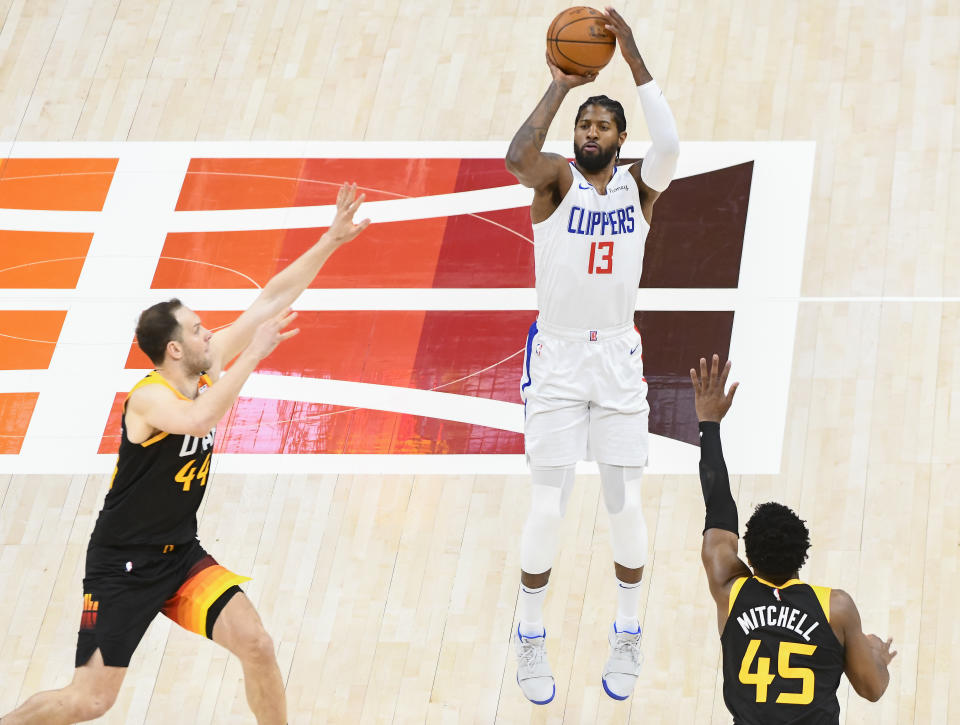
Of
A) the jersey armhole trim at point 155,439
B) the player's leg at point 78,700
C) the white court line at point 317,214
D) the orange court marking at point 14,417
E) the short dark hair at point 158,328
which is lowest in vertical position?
the player's leg at point 78,700

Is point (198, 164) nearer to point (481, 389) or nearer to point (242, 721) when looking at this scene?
point (481, 389)

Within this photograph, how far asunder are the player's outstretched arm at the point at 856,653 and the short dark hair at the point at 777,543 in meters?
0.18

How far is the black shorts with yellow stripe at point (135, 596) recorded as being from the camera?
5867 mm

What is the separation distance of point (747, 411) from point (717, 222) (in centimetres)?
143

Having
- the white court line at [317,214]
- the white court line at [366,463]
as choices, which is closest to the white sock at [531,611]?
the white court line at [366,463]

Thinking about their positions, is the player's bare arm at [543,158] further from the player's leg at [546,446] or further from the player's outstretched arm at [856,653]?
the player's outstretched arm at [856,653]

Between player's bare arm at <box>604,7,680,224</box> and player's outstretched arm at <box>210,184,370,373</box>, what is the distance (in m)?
1.29

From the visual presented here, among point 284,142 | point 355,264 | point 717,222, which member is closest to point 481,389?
point 355,264

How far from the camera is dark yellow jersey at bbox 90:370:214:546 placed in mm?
5852

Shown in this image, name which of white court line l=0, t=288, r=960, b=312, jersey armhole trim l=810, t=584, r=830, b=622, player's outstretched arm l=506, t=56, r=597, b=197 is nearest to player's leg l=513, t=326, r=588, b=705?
player's outstretched arm l=506, t=56, r=597, b=197

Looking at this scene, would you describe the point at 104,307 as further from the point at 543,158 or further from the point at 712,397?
the point at 712,397

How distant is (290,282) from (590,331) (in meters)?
1.38

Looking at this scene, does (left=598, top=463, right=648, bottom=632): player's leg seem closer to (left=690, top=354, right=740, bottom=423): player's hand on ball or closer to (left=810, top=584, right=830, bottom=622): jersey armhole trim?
(left=690, top=354, right=740, bottom=423): player's hand on ball

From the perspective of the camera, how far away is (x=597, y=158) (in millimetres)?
6059
